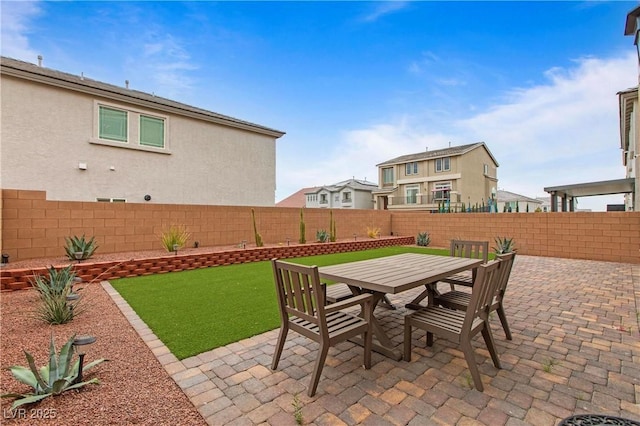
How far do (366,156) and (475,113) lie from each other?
18.0m

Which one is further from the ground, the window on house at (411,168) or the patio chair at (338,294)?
the window on house at (411,168)

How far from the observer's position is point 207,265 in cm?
820

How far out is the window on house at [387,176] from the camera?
33.7 meters

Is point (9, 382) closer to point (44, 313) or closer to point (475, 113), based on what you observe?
point (44, 313)

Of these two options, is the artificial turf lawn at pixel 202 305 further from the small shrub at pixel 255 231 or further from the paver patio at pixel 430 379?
the small shrub at pixel 255 231

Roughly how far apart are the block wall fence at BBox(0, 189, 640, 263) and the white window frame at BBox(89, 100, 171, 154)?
415 cm

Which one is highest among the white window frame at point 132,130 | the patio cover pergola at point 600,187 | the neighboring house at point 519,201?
the white window frame at point 132,130

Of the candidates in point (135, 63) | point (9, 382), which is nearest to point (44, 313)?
point (9, 382)

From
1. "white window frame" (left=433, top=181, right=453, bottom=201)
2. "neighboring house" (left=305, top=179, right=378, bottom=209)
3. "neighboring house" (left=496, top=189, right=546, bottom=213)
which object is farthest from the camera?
"neighboring house" (left=305, top=179, right=378, bottom=209)

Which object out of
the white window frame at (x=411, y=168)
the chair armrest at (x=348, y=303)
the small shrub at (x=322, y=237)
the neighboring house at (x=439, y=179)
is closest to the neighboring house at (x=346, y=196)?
the neighboring house at (x=439, y=179)

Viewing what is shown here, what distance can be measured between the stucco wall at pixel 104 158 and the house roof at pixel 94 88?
9.4 inches

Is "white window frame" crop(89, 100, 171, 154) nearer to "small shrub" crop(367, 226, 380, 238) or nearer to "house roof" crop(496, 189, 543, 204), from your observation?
"small shrub" crop(367, 226, 380, 238)

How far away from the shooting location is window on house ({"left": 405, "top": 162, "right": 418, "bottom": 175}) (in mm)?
31031

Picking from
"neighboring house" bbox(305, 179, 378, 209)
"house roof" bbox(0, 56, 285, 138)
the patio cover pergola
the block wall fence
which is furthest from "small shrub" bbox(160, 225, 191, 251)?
"neighboring house" bbox(305, 179, 378, 209)
